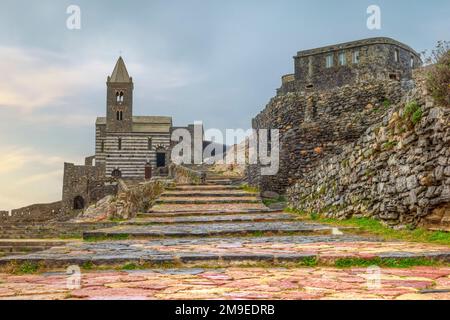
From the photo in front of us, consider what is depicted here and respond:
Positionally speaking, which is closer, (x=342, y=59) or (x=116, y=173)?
(x=342, y=59)

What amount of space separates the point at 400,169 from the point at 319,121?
27.5 feet

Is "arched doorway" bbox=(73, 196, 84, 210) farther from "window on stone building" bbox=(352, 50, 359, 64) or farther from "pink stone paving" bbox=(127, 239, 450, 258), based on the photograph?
"pink stone paving" bbox=(127, 239, 450, 258)

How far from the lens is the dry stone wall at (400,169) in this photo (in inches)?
268

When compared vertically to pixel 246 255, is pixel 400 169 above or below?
above

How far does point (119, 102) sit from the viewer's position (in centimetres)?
5544

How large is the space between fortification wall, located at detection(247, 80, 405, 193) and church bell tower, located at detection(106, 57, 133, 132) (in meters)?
38.8

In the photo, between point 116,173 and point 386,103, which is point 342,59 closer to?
point 116,173

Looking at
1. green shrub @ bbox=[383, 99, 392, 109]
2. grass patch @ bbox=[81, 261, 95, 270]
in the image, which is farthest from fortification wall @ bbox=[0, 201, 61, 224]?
grass patch @ bbox=[81, 261, 95, 270]

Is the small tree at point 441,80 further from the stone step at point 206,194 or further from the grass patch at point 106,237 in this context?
the stone step at point 206,194

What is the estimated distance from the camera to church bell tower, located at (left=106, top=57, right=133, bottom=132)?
179ft

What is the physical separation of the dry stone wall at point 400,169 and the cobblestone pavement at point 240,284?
2.45 m

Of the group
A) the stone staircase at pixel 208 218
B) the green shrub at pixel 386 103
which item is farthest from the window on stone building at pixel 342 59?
the green shrub at pixel 386 103

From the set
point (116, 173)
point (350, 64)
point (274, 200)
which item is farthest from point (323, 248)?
point (116, 173)
